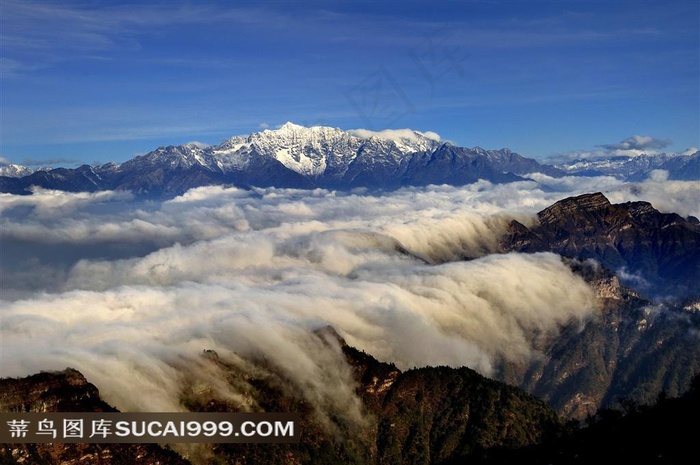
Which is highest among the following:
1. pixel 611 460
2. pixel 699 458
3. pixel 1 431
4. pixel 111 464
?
pixel 699 458

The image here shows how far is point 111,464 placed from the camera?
19938cm

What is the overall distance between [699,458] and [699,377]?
201 ft

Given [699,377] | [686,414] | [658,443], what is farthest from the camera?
[699,377]

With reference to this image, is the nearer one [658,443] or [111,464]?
[658,443]

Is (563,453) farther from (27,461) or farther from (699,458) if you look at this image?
(27,461)

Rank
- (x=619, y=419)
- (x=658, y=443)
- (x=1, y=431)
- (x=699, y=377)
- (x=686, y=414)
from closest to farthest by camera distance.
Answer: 1. (x=658, y=443)
2. (x=686, y=414)
3. (x=699, y=377)
4. (x=619, y=419)
5. (x=1, y=431)

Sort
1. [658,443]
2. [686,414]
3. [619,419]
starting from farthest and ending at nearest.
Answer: [619,419] < [686,414] < [658,443]

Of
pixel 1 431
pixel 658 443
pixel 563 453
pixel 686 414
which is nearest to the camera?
pixel 658 443

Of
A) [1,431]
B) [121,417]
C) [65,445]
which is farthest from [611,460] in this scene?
[1,431]

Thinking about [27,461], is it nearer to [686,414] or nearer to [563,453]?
[563,453]

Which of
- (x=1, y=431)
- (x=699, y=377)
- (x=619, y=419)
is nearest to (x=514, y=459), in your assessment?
(x=619, y=419)

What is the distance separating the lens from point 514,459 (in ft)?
611

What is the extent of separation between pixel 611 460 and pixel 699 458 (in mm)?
20521

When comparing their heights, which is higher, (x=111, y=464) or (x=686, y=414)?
(x=686, y=414)
